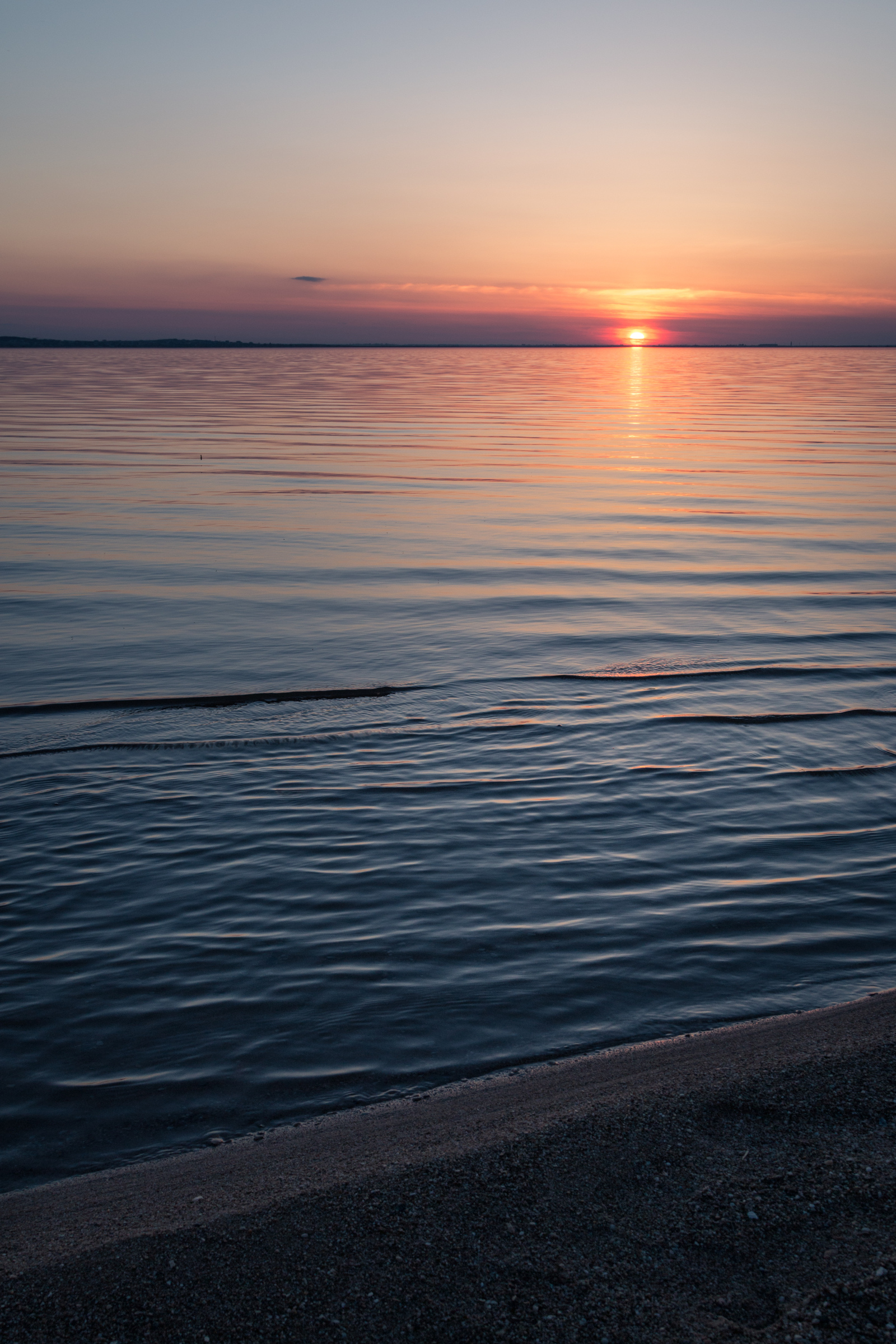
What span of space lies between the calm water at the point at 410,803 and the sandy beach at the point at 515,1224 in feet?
1.88

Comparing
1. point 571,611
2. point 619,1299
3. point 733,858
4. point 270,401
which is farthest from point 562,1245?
point 270,401

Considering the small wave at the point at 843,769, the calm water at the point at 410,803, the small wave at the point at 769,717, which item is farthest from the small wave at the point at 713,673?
the small wave at the point at 843,769

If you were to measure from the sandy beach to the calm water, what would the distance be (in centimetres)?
57

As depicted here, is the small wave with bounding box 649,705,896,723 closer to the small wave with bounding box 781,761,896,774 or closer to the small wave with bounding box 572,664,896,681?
the small wave with bounding box 781,761,896,774

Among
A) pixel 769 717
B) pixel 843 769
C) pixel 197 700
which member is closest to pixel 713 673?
pixel 769 717

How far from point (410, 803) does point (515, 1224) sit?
4.28m

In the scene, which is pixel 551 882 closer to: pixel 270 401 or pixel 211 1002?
pixel 211 1002

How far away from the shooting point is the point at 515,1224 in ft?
9.79

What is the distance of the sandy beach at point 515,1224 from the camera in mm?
2639

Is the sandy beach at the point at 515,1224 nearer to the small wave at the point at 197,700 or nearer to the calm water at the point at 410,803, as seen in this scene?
the calm water at the point at 410,803

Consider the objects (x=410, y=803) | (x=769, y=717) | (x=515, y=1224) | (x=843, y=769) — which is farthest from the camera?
(x=769, y=717)

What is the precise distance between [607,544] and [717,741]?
386 inches

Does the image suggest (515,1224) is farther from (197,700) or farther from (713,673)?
(713,673)

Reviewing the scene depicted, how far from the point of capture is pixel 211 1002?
4812mm
